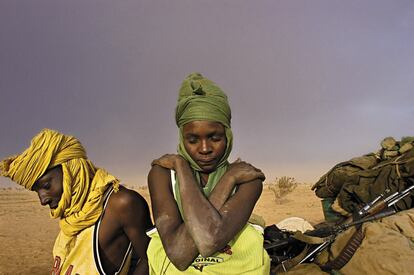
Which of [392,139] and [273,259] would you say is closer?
[273,259]

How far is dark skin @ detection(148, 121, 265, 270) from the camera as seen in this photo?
203 cm

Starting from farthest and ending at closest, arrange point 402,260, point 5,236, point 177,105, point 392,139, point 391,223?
1. point 5,236
2. point 392,139
3. point 391,223
4. point 402,260
5. point 177,105

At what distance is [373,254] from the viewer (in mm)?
3420

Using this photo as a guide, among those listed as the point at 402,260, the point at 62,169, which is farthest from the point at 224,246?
the point at 402,260

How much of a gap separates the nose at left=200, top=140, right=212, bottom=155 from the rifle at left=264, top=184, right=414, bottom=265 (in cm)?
195

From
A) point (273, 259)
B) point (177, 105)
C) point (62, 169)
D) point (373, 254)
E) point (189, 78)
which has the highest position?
point (189, 78)

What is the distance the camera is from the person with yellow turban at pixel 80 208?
2.85m

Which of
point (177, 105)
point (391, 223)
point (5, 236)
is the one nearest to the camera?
point (177, 105)

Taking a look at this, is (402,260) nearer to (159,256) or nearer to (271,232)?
(271,232)

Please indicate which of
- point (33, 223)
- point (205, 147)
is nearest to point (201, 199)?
point (205, 147)

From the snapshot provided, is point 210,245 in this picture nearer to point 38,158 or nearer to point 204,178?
point 204,178

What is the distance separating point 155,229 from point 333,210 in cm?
374

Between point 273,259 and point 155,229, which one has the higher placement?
point 155,229

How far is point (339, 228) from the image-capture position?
3.88 m
